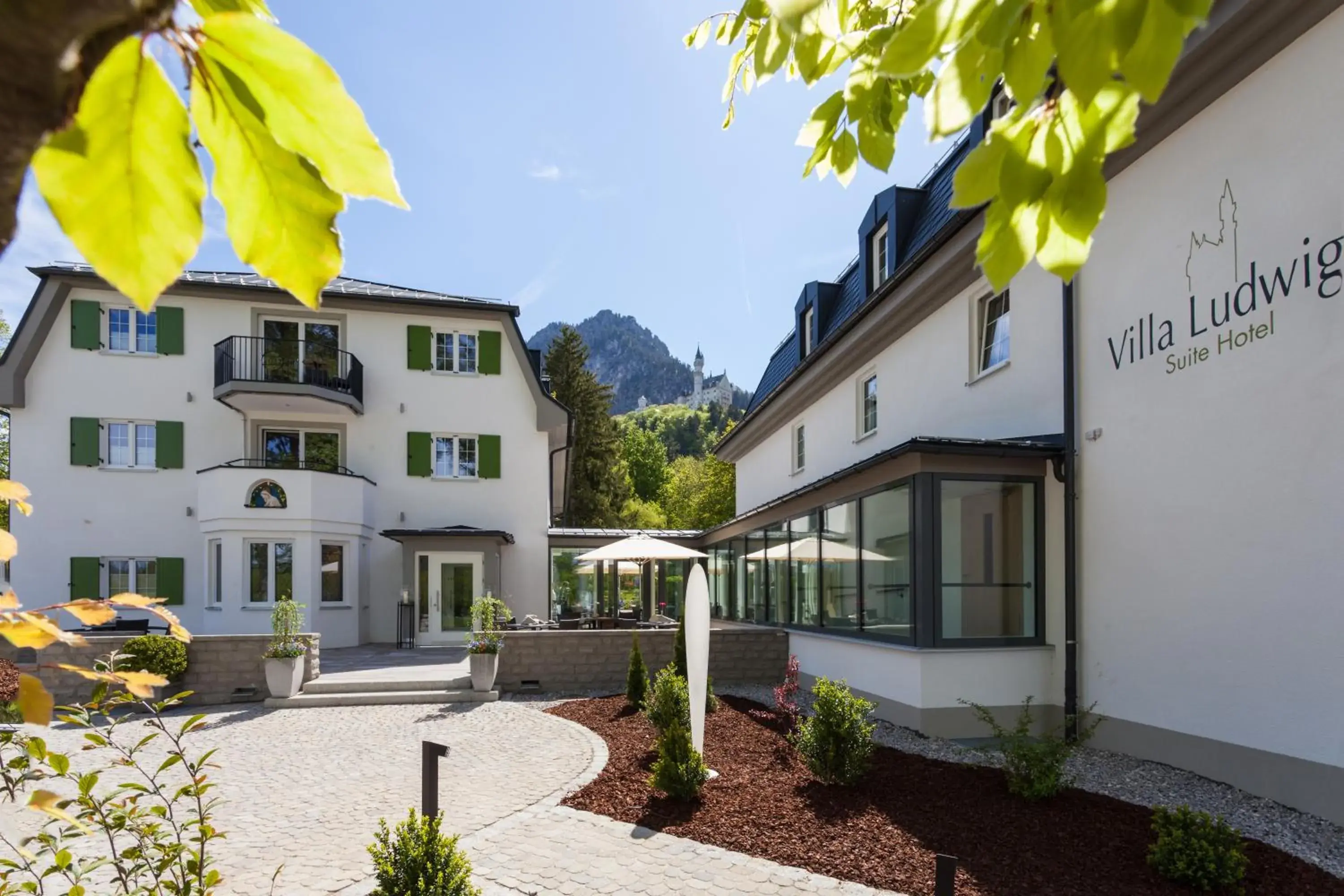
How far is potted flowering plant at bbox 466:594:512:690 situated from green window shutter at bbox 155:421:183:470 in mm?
10620

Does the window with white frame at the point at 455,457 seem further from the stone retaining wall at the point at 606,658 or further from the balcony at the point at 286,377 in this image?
the stone retaining wall at the point at 606,658

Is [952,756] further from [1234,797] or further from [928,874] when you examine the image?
[928,874]

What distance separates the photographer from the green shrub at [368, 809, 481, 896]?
3.93 m

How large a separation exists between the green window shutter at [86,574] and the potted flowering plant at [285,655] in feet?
27.8

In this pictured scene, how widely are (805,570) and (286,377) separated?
1336 cm

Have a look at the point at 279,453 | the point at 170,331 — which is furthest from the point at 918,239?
the point at 170,331

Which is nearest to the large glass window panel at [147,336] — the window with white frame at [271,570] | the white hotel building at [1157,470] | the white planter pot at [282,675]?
the window with white frame at [271,570]

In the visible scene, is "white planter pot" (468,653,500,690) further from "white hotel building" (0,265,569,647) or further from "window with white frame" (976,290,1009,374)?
"window with white frame" (976,290,1009,374)

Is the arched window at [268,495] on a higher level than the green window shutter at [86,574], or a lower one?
higher

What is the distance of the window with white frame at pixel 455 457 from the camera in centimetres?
1920

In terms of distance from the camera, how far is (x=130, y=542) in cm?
1733

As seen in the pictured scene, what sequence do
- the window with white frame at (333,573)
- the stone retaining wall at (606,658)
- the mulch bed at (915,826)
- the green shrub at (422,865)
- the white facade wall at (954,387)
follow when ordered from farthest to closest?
the window with white frame at (333,573), the stone retaining wall at (606,658), the white facade wall at (954,387), the mulch bed at (915,826), the green shrub at (422,865)

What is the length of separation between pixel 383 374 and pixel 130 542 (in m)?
6.80

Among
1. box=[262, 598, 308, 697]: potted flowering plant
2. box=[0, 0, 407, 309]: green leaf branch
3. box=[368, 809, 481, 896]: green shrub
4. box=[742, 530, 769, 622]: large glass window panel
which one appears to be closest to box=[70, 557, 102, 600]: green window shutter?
box=[262, 598, 308, 697]: potted flowering plant
